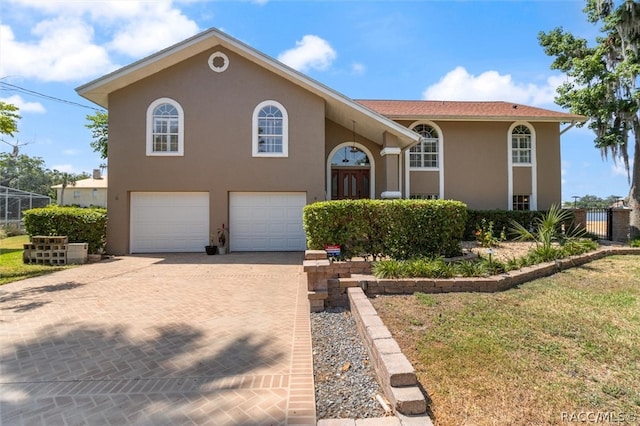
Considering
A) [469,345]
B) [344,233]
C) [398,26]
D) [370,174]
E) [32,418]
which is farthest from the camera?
[370,174]

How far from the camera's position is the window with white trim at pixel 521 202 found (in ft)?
47.4

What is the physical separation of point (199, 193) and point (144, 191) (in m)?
1.99

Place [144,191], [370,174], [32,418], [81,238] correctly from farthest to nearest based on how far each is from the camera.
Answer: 1. [370,174]
2. [144,191]
3. [81,238]
4. [32,418]

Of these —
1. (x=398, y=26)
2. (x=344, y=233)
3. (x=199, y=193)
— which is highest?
(x=398, y=26)

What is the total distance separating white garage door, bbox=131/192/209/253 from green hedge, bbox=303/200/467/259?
243 inches

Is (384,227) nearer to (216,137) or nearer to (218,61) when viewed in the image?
(216,137)

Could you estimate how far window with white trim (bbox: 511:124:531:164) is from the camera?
14352mm

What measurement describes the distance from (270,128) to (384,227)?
264 inches

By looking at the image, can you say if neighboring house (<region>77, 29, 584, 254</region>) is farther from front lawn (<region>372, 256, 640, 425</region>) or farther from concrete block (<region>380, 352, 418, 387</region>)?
concrete block (<region>380, 352, 418, 387</region>)

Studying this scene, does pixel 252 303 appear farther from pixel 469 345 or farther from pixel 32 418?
pixel 469 345

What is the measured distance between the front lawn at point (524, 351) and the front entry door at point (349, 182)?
851cm

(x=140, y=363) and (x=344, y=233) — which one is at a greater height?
(x=344, y=233)

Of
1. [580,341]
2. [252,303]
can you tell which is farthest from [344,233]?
[580,341]

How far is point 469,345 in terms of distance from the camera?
3.44 metres
